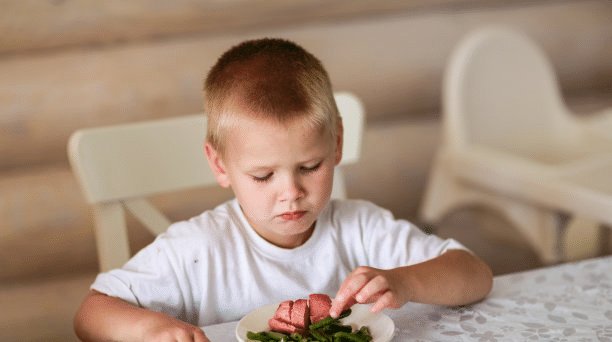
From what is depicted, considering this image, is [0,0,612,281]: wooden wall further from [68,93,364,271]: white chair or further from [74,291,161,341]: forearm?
[74,291,161,341]: forearm

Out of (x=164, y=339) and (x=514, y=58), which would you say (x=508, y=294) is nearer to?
(x=164, y=339)

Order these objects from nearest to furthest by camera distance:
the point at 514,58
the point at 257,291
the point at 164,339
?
the point at 164,339 → the point at 257,291 → the point at 514,58

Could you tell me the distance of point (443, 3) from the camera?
262cm

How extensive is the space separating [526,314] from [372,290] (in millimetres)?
233

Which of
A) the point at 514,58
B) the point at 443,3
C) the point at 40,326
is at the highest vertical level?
the point at 443,3

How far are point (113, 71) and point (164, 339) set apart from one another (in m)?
1.42

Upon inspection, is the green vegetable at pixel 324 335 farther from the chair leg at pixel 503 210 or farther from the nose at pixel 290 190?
the chair leg at pixel 503 210

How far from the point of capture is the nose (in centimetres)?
114

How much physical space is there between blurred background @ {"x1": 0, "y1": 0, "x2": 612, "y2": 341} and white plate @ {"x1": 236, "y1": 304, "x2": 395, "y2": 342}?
4.39ft

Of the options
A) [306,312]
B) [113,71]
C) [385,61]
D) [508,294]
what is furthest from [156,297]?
[385,61]

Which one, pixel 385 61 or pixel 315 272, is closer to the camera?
pixel 315 272

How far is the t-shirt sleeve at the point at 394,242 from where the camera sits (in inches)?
51.6

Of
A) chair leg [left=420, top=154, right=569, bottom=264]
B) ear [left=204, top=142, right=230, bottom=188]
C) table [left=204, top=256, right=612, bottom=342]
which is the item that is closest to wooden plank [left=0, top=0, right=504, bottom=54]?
chair leg [left=420, top=154, right=569, bottom=264]

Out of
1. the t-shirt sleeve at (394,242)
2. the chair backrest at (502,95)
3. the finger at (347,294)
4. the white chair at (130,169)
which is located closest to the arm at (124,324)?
the finger at (347,294)
